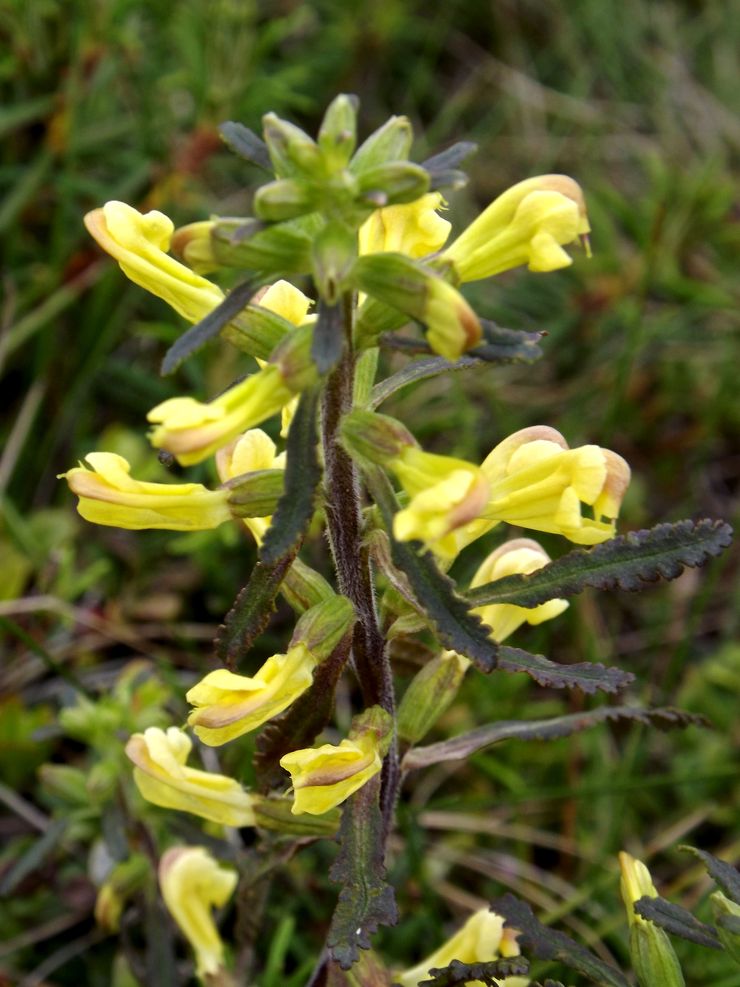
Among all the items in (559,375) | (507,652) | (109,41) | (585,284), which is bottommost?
(559,375)

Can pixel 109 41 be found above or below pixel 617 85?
above

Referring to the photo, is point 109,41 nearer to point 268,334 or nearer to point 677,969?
point 268,334

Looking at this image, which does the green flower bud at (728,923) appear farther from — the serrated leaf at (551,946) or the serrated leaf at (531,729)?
the serrated leaf at (531,729)

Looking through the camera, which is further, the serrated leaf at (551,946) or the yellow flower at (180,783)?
the yellow flower at (180,783)

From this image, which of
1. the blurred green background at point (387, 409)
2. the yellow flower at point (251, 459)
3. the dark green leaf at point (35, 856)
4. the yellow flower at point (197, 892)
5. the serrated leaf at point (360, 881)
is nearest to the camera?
the serrated leaf at point (360, 881)

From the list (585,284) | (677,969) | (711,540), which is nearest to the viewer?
(711,540)

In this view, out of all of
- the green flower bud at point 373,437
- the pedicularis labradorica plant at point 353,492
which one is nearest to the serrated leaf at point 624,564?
the pedicularis labradorica plant at point 353,492

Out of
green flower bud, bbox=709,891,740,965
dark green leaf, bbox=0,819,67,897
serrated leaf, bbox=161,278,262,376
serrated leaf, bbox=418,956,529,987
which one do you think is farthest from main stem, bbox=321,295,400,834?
dark green leaf, bbox=0,819,67,897

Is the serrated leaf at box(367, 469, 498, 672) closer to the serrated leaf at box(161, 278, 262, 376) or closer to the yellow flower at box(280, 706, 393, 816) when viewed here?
the yellow flower at box(280, 706, 393, 816)

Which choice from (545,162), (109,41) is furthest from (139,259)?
(545,162)
